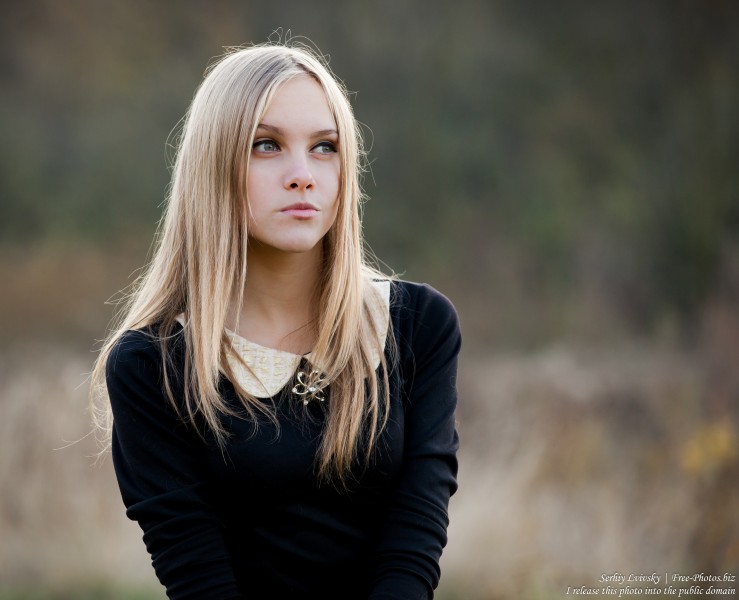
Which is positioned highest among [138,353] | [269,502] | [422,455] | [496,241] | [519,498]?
[496,241]

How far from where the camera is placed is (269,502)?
1977mm

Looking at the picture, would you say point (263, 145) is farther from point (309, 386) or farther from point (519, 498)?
point (519, 498)

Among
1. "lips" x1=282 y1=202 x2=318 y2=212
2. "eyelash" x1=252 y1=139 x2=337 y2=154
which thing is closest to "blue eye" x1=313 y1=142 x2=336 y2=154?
"eyelash" x1=252 y1=139 x2=337 y2=154

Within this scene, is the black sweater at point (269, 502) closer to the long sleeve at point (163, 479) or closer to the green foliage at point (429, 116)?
the long sleeve at point (163, 479)

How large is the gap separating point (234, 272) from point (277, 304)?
0.13 metres

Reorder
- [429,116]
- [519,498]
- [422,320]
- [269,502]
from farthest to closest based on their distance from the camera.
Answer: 1. [429,116]
2. [519,498]
3. [422,320]
4. [269,502]

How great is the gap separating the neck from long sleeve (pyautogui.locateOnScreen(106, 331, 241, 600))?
0.73ft

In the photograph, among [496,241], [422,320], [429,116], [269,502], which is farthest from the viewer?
[429,116]

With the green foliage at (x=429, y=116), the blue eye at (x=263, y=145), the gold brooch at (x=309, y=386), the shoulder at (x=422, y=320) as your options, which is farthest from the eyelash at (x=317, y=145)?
the green foliage at (x=429, y=116)

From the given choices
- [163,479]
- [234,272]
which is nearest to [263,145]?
[234,272]

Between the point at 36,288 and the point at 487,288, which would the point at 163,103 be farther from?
the point at 487,288

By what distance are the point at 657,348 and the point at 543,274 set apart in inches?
63.7

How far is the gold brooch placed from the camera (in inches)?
80.7

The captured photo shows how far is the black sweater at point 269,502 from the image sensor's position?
6.42 feet
